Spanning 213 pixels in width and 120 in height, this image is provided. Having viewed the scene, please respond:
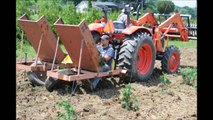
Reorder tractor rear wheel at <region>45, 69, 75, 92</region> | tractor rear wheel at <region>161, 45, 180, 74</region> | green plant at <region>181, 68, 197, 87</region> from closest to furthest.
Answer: tractor rear wheel at <region>45, 69, 75, 92</region>
green plant at <region>181, 68, 197, 87</region>
tractor rear wheel at <region>161, 45, 180, 74</region>

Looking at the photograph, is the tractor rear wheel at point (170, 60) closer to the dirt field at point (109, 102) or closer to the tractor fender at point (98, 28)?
the dirt field at point (109, 102)

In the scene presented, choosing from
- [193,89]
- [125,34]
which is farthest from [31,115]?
[193,89]

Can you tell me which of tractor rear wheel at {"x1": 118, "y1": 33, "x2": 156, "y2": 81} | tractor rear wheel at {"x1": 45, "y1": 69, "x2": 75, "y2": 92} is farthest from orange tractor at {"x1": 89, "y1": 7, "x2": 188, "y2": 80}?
tractor rear wheel at {"x1": 45, "y1": 69, "x2": 75, "y2": 92}

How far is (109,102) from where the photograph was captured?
6336 millimetres

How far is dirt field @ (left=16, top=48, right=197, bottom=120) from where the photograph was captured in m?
5.57

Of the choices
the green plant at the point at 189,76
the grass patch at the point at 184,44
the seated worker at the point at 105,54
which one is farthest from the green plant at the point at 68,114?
the grass patch at the point at 184,44

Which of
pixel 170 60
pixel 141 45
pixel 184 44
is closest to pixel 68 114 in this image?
pixel 141 45

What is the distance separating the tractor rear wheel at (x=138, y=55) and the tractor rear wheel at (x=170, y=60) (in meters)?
0.82

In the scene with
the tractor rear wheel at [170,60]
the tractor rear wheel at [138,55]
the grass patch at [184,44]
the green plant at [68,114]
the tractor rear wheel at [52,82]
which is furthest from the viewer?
the grass patch at [184,44]

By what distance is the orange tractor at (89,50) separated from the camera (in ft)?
21.8

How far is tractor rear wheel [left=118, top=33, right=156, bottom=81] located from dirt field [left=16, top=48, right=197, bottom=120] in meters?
0.30

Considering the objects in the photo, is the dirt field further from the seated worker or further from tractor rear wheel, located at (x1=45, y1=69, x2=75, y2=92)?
the seated worker

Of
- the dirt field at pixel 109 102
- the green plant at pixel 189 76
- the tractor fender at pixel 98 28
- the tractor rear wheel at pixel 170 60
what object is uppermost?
the tractor fender at pixel 98 28
